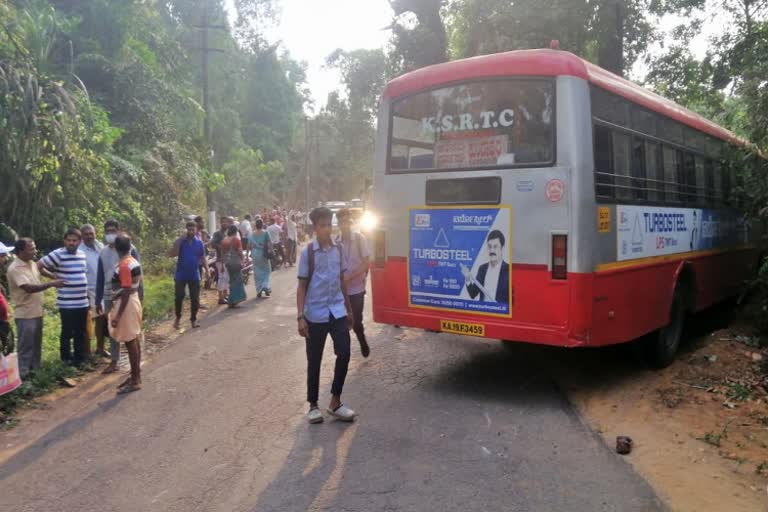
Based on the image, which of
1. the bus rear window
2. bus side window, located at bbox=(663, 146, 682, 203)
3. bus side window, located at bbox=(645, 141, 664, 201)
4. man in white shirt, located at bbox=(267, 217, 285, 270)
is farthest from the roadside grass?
bus side window, located at bbox=(663, 146, 682, 203)

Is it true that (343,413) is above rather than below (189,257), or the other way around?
below

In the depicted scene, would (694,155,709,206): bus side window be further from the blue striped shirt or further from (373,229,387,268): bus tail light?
the blue striped shirt

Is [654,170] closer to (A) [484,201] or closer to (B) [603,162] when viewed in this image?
(B) [603,162]

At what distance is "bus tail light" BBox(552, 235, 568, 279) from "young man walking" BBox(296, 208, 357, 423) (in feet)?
6.24

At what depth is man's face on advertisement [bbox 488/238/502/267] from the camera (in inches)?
240

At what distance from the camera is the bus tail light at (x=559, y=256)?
5.70 meters

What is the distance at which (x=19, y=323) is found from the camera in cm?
679

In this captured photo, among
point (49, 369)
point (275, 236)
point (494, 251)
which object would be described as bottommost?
point (49, 369)

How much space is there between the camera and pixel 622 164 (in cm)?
631

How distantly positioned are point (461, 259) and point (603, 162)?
1.60 metres

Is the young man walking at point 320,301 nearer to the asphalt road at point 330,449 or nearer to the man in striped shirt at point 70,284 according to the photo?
the asphalt road at point 330,449

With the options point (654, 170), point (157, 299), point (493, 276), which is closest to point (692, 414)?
point (493, 276)

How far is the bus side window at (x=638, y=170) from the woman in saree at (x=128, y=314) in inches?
207

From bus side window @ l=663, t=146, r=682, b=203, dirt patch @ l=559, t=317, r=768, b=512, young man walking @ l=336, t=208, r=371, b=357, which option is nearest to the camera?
dirt patch @ l=559, t=317, r=768, b=512
